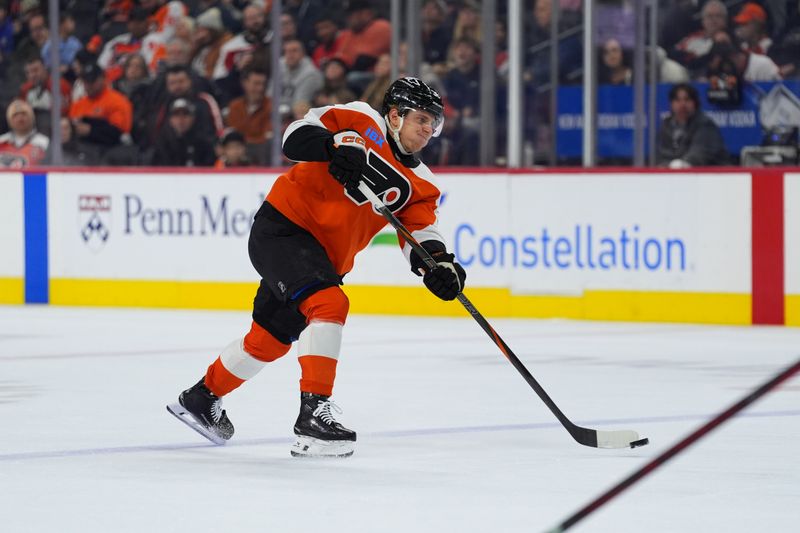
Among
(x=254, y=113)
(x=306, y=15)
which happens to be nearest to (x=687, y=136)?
Result: (x=254, y=113)

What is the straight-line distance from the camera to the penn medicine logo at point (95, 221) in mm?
9078

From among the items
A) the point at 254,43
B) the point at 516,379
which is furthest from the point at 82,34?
the point at 516,379

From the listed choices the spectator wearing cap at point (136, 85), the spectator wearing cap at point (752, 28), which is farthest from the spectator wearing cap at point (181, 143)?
the spectator wearing cap at point (752, 28)

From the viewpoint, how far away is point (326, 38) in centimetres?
1041

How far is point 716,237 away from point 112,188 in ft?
11.5

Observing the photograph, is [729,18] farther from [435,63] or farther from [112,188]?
[112,188]

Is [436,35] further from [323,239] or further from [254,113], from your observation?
[323,239]

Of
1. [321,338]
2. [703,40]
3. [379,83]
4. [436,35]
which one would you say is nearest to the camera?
[321,338]

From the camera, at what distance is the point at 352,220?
3973 mm

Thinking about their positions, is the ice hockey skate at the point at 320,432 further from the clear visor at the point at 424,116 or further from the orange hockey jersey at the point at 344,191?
the clear visor at the point at 424,116

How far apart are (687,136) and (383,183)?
15.0 ft

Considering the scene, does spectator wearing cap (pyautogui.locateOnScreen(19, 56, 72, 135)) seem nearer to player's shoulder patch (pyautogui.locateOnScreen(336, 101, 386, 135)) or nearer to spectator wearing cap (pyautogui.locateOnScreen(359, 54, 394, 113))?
spectator wearing cap (pyautogui.locateOnScreen(359, 54, 394, 113))

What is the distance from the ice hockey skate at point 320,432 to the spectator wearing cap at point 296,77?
6312 mm

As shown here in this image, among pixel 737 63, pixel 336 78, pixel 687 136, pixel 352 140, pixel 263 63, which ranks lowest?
pixel 352 140
